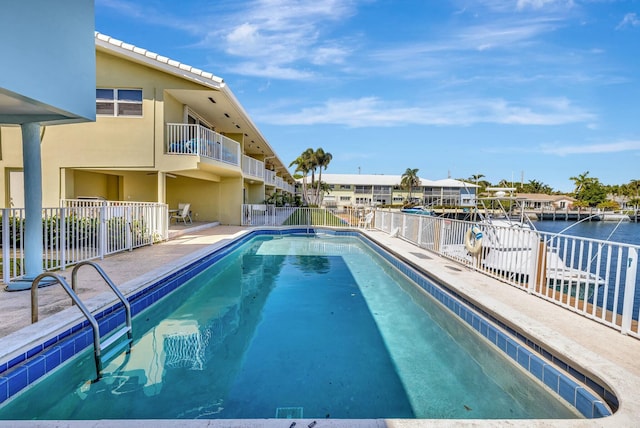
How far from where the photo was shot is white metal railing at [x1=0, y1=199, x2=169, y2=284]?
624 centimetres

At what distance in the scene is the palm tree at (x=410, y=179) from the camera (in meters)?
52.9

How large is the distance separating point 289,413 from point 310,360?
3.45 feet

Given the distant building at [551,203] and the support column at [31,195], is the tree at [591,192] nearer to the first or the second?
the distant building at [551,203]

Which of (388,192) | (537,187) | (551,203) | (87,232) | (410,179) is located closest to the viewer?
(87,232)

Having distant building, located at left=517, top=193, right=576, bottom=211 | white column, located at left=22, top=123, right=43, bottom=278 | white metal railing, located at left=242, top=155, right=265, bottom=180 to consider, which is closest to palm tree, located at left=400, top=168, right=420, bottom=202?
distant building, located at left=517, top=193, right=576, bottom=211

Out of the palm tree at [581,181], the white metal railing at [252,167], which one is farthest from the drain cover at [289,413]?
Result: the palm tree at [581,181]

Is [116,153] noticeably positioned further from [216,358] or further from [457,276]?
[457,276]

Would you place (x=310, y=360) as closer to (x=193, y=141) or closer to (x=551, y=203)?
(x=193, y=141)

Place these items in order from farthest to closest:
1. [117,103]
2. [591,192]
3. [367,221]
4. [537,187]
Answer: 1. [537,187]
2. [591,192]
3. [367,221]
4. [117,103]

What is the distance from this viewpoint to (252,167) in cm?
1969

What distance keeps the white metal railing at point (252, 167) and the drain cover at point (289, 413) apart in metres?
15.2

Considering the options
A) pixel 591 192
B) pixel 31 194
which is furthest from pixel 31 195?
pixel 591 192

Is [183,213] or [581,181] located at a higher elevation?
[581,181]

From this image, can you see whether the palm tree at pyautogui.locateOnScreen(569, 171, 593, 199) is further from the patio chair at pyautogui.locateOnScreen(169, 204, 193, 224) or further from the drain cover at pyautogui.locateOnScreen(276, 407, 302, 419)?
the drain cover at pyautogui.locateOnScreen(276, 407, 302, 419)
